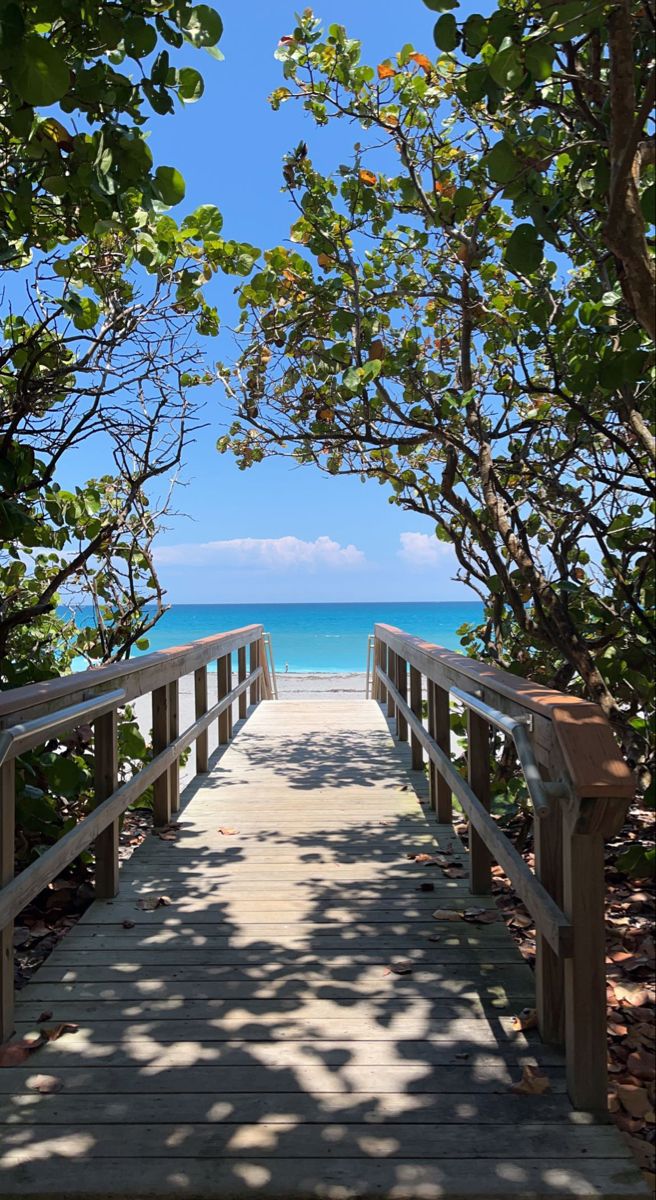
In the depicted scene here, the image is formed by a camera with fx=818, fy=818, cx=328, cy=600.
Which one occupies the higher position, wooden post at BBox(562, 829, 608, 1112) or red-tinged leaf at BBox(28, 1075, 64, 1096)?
wooden post at BBox(562, 829, 608, 1112)

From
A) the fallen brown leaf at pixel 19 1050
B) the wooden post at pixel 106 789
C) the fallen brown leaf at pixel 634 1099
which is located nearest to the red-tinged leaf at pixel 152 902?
the wooden post at pixel 106 789

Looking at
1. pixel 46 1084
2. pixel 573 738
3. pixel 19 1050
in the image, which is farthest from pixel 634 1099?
pixel 19 1050

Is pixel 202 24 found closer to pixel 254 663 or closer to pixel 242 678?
pixel 242 678

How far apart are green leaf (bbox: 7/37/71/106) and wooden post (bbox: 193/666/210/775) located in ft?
11.5

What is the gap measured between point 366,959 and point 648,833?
256 centimetres

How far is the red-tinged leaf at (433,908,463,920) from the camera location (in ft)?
9.72

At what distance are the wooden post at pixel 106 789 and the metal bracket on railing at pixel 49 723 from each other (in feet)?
0.42

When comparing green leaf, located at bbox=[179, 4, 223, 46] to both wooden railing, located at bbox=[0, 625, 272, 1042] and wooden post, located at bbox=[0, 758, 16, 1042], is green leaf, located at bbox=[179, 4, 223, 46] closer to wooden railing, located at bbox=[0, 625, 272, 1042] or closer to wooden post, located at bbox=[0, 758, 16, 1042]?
wooden railing, located at bbox=[0, 625, 272, 1042]

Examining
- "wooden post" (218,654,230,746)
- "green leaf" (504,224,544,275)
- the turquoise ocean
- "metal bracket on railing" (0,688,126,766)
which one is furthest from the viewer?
the turquoise ocean

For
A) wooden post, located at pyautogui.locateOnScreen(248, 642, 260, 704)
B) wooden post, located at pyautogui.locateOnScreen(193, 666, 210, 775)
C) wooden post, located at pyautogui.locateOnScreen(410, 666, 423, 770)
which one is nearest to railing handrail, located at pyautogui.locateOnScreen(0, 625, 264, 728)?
wooden post, located at pyautogui.locateOnScreen(193, 666, 210, 775)

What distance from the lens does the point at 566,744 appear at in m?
1.82

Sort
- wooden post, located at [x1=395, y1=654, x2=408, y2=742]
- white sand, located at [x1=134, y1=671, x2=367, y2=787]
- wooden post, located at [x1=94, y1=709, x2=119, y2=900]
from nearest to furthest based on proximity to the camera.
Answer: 1. wooden post, located at [x1=94, y1=709, x2=119, y2=900]
2. wooden post, located at [x1=395, y1=654, x2=408, y2=742]
3. white sand, located at [x1=134, y1=671, x2=367, y2=787]

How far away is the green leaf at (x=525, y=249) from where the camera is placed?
7.88ft

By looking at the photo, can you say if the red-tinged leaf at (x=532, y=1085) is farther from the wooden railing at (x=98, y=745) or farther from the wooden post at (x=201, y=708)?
the wooden post at (x=201, y=708)
